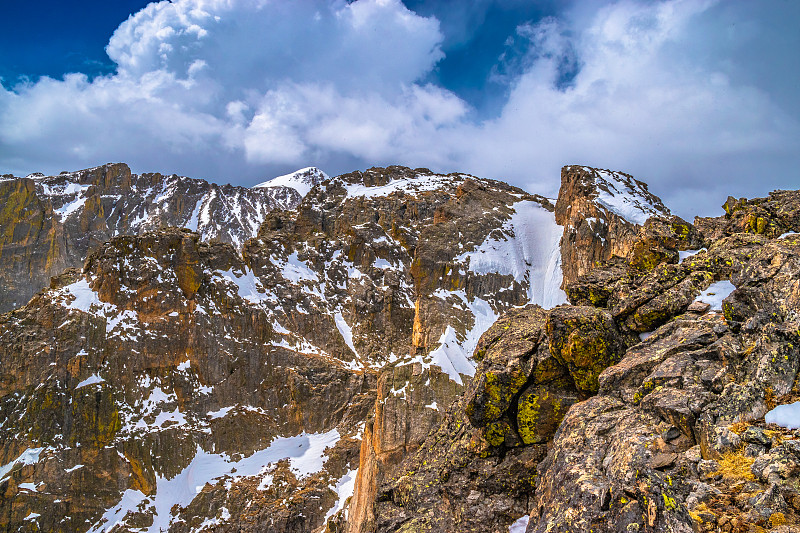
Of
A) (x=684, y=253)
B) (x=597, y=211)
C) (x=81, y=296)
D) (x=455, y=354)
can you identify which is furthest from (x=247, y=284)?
(x=684, y=253)

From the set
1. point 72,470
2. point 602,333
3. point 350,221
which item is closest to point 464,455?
point 602,333

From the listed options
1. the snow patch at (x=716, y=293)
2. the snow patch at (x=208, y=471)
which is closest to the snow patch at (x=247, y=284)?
the snow patch at (x=208, y=471)

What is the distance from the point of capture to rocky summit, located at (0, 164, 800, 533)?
9461mm

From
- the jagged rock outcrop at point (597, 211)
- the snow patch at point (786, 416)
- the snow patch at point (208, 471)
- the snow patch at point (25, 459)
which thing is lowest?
the snow patch at point (208, 471)

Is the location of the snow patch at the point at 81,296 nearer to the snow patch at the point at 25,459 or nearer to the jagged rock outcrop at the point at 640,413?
the snow patch at the point at 25,459

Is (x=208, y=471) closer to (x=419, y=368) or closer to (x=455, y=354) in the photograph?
(x=419, y=368)

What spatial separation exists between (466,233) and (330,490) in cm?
6872

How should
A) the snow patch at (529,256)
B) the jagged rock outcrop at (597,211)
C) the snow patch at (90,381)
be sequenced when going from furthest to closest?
the snow patch at (529,256)
the snow patch at (90,381)
the jagged rock outcrop at (597,211)

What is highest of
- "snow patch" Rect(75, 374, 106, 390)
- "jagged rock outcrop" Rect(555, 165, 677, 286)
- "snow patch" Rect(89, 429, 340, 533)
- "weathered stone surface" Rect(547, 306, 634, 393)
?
"jagged rock outcrop" Rect(555, 165, 677, 286)

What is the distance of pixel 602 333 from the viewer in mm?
13695

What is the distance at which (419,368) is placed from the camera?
68688 millimetres

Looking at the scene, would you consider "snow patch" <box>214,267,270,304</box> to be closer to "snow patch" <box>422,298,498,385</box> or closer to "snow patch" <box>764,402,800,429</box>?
"snow patch" <box>422,298,498,385</box>

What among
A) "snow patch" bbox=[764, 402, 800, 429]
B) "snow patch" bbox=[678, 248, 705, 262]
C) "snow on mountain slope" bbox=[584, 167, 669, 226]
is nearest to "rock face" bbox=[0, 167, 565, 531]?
"snow on mountain slope" bbox=[584, 167, 669, 226]

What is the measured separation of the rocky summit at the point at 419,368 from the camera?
9.46 meters
